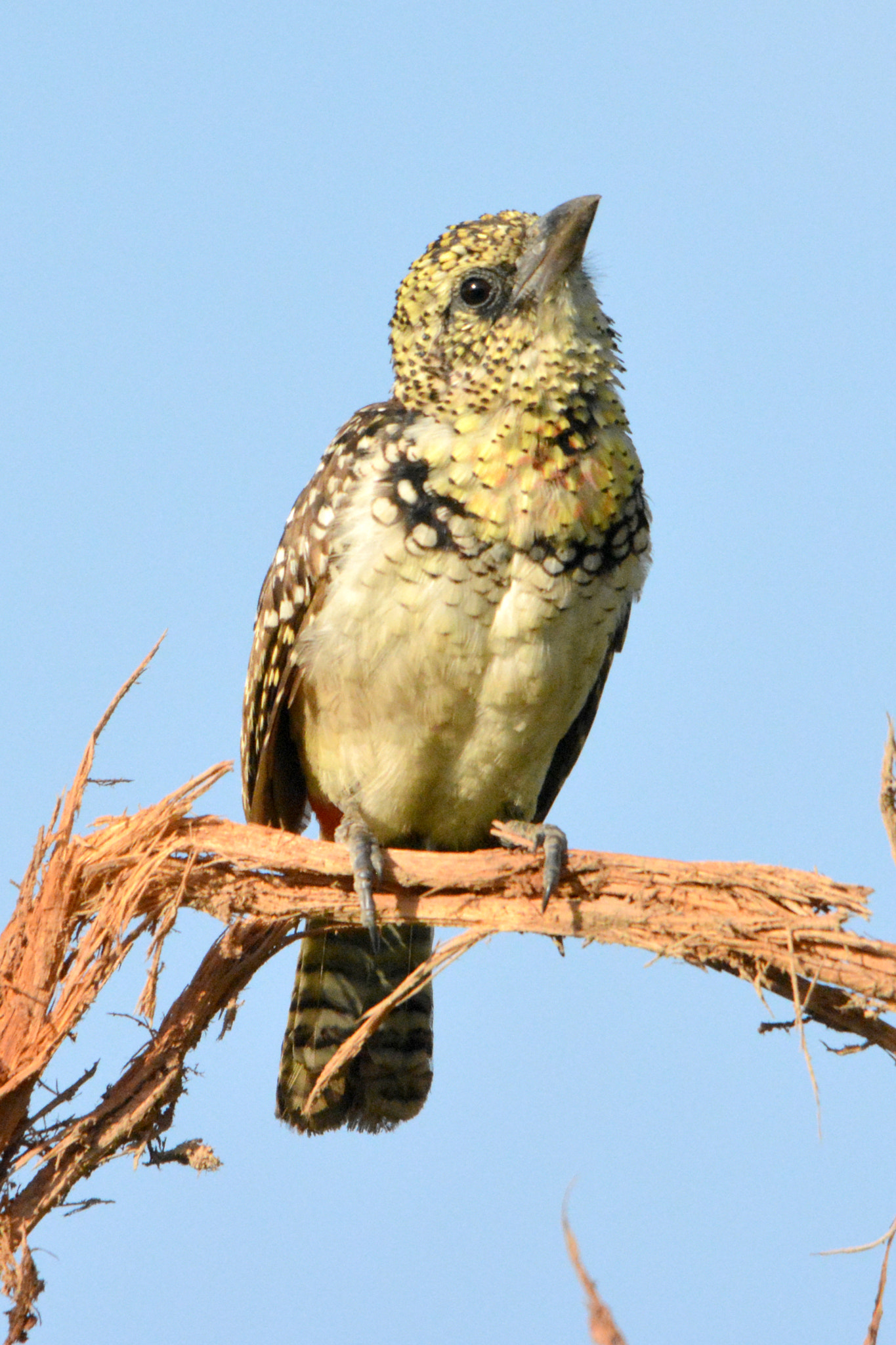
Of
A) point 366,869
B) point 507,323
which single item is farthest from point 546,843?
point 507,323

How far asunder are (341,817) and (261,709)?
43cm

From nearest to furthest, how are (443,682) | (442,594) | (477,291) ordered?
(442,594) → (443,682) → (477,291)

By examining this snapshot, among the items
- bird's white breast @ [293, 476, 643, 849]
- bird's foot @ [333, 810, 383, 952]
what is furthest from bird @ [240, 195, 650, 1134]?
bird's foot @ [333, 810, 383, 952]

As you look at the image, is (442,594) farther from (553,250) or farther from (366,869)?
(553,250)

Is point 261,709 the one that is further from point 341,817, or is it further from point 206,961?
point 206,961

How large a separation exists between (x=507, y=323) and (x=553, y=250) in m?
0.25

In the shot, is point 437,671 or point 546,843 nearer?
point 546,843

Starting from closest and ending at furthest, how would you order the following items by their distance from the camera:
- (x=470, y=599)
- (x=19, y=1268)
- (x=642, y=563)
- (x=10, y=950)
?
(x=19, y=1268) → (x=10, y=950) → (x=470, y=599) → (x=642, y=563)

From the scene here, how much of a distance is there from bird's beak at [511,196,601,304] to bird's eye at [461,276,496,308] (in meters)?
0.08

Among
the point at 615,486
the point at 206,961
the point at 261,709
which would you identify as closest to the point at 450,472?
the point at 615,486

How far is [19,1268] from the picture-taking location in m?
2.99

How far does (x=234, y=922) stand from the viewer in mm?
3385

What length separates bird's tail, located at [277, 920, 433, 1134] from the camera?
4.16m

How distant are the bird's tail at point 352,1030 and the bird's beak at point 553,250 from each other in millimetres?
1937
